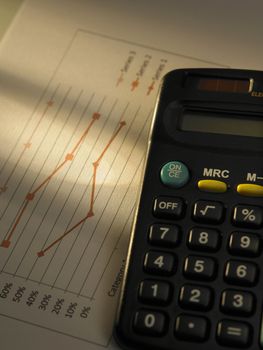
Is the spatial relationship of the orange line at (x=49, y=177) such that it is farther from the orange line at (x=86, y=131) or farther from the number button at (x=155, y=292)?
the number button at (x=155, y=292)

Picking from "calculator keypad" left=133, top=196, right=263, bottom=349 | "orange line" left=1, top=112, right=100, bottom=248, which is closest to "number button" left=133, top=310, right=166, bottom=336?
"calculator keypad" left=133, top=196, right=263, bottom=349

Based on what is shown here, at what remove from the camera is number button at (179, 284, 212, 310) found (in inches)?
13.0

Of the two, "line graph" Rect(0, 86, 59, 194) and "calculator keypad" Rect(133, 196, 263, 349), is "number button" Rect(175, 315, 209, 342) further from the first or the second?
"line graph" Rect(0, 86, 59, 194)

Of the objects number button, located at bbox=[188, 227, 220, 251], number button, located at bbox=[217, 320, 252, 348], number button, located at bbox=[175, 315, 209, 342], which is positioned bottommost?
number button, located at bbox=[175, 315, 209, 342]

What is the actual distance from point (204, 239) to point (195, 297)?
38 millimetres

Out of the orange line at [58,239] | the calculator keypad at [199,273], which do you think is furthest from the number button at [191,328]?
the orange line at [58,239]

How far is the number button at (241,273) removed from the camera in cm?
33

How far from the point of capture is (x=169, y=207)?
36 centimetres

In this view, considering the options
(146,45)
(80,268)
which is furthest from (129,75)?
Result: (80,268)

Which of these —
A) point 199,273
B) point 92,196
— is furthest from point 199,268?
point 92,196

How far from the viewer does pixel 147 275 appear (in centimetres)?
35

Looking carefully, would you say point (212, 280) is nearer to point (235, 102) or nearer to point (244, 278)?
point (244, 278)

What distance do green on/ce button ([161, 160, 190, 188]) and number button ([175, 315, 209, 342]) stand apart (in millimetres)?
90

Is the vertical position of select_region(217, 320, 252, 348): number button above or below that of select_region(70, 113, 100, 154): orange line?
below
